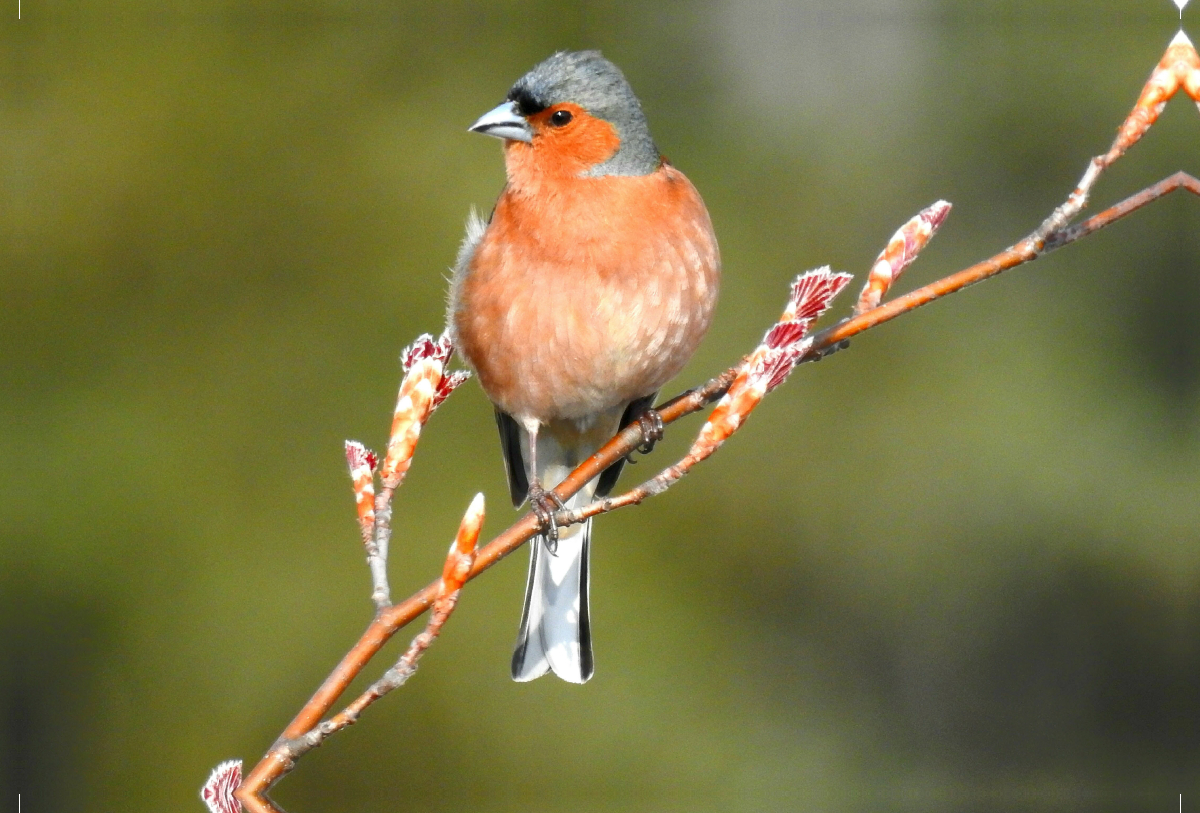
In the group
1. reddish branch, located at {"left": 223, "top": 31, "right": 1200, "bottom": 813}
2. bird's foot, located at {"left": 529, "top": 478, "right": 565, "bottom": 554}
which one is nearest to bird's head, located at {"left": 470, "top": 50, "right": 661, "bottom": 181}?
bird's foot, located at {"left": 529, "top": 478, "right": 565, "bottom": 554}

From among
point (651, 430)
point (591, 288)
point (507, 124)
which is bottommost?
point (651, 430)

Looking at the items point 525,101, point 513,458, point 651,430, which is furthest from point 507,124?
point 513,458

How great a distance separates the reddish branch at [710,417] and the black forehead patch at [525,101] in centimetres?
123

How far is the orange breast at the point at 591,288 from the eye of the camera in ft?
8.89

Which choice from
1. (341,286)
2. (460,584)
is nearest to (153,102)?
(341,286)

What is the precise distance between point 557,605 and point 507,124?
1.12m

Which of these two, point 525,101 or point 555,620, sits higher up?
point 525,101

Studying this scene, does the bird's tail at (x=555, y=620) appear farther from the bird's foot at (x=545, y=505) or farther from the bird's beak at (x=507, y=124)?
the bird's beak at (x=507, y=124)

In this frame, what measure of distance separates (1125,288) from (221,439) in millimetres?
5586

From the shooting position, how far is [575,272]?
2.72 metres

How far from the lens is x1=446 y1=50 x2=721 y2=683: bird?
2717mm

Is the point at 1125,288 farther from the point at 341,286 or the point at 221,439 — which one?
the point at 221,439

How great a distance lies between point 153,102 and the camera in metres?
7.91

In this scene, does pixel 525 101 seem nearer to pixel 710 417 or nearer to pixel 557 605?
pixel 557 605
